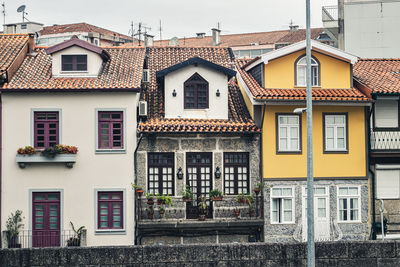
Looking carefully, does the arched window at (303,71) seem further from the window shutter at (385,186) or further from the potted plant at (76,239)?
the potted plant at (76,239)

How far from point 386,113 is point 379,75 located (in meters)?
2.28

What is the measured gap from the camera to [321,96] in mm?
27109

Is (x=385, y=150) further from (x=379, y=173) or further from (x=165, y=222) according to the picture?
(x=165, y=222)

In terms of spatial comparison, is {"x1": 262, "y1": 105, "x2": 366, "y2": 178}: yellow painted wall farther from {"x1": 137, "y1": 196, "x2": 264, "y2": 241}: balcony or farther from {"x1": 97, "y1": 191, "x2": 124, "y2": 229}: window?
{"x1": 97, "y1": 191, "x2": 124, "y2": 229}: window

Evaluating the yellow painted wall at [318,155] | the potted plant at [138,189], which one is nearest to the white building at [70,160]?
the potted plant at [138,189]

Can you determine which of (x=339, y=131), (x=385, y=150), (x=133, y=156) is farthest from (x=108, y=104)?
(x=385, y=150)

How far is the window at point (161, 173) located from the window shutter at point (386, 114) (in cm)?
905

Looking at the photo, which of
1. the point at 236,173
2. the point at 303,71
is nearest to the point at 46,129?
the point at 236,173

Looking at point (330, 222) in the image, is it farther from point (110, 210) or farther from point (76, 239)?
point (76, 239)

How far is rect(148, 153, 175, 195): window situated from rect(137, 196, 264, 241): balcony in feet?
2.07

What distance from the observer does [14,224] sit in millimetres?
26281

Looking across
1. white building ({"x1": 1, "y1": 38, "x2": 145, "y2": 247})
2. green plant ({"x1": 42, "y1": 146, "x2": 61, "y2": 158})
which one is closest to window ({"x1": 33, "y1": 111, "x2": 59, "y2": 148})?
white building ({"x1": 1, "y1": 38, "x2": 145, "y2": 247})

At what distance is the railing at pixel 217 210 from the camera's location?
1064 inches

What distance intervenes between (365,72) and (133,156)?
11.5 metres
